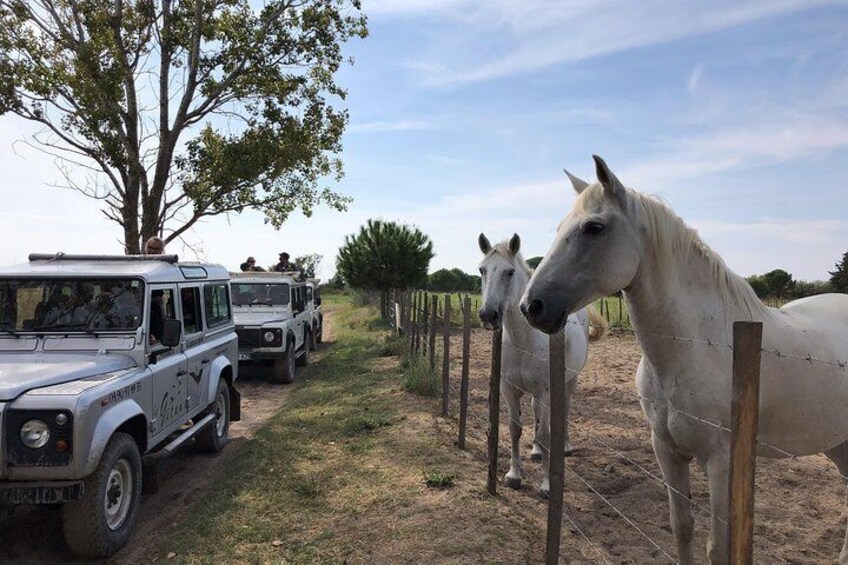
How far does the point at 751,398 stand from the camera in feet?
6.14

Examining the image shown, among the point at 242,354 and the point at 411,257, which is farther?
the point at 411,257

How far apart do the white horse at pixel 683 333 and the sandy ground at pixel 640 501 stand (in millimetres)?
440

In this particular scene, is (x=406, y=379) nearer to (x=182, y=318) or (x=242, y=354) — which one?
(x=242, y=354)

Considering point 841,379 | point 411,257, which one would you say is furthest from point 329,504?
point 411,257

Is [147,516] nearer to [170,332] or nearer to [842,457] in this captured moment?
[170,332]

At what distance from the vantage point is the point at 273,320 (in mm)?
10867

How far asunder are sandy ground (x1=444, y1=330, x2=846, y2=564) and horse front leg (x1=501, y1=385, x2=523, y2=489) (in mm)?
100

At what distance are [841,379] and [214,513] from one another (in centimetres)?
450

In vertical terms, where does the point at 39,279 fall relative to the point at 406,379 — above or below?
above

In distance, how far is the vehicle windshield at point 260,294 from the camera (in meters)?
11.9

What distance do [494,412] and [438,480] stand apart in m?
0.77

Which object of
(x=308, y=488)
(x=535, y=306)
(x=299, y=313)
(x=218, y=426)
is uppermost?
(x=535, y=306)

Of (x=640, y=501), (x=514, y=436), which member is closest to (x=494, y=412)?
(x=514, y=436)

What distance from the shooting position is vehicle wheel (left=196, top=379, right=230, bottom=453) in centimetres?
640
